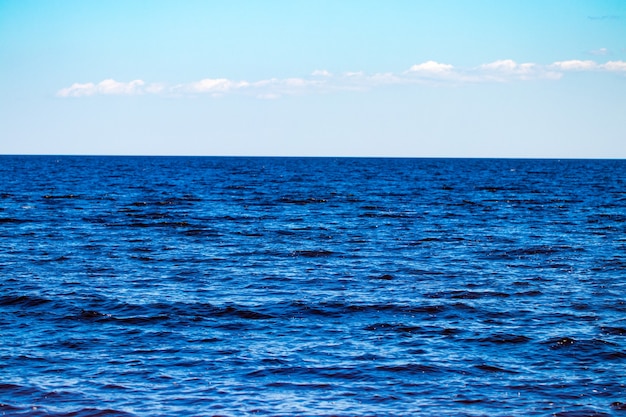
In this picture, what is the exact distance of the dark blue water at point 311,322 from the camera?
34.3 feet

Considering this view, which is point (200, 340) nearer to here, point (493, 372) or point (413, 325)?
point (413, 325)

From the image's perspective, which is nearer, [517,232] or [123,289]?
[123,289]

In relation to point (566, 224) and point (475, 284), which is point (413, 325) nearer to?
point (475, 284)

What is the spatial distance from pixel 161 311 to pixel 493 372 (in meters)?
7.35

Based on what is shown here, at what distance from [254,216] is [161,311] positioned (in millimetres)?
22768

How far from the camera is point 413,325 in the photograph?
14.5 metres

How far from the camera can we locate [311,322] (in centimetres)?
1466

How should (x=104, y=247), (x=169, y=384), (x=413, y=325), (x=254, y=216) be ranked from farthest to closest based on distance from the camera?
(x=254, y=216)
(x=104, y=247)
(x=413, y=325)
(x=169, y=384)

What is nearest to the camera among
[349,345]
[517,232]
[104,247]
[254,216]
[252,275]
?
[349,345]

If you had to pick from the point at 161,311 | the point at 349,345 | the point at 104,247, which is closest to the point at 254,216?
the point at 104,247

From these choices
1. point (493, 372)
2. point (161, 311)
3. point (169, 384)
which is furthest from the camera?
point (161, 311)

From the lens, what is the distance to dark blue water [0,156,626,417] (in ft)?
34.3

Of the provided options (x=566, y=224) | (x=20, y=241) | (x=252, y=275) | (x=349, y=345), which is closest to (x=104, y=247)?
(x=20, y=241)

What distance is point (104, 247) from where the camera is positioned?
25.6m
